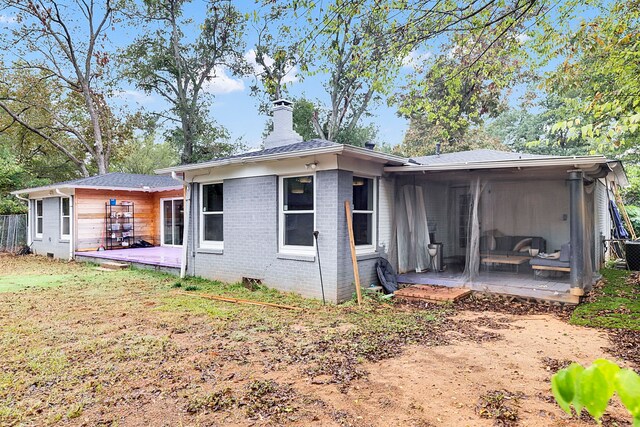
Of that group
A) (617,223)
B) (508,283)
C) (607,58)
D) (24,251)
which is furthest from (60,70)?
(617,223)

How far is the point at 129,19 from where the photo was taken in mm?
20453

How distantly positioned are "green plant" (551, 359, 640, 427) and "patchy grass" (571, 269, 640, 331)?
224 inches

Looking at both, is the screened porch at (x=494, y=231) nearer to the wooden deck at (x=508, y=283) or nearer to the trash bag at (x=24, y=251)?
the wooden deck at (x=508, y=283)

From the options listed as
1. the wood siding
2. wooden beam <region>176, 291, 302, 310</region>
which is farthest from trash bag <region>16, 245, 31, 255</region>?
wooden beam <region>176, 291, 302, 310</region>

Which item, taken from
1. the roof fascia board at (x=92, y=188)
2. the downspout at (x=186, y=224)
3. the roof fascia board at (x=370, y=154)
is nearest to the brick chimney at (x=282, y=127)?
the downspout at (x=186, y=224)

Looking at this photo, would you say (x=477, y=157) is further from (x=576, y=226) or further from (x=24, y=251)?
(x=24, y=251)

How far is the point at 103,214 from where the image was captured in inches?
545

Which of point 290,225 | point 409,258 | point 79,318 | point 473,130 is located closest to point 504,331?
point 409,258

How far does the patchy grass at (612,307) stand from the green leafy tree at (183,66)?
60.3ft

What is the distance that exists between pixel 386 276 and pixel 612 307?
11.8ft

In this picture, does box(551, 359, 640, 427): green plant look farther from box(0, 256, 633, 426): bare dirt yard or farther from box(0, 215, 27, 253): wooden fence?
box(0, 215, 27, 253): wooden fence

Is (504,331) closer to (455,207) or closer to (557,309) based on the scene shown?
(557,309)

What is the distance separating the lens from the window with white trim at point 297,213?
7043 mm

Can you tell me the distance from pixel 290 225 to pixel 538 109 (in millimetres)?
24846
